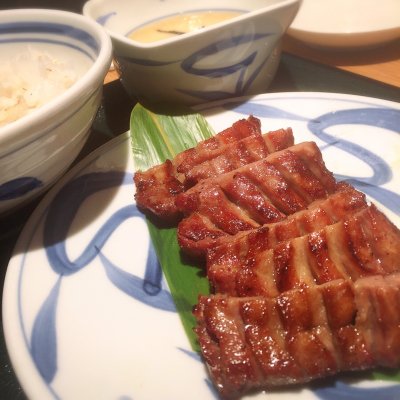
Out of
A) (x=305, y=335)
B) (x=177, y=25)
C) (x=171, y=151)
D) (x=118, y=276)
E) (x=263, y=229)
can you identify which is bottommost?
(x=118, y=276)

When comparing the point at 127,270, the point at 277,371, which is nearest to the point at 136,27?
the point at 127,270

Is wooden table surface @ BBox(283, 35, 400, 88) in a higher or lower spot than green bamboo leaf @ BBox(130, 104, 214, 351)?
higher

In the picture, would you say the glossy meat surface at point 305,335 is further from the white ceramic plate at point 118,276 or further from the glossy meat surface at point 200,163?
the glossy meat surface at point 200,163

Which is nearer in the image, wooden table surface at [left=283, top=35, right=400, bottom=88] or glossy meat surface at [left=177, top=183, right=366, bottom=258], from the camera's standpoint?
glossy meat surface at [left=177, top=183, right=366, bottom=258]

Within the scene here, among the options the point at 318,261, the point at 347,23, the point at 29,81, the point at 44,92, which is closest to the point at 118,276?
the point at 318,261

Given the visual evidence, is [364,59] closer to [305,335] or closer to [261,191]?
[261,191]

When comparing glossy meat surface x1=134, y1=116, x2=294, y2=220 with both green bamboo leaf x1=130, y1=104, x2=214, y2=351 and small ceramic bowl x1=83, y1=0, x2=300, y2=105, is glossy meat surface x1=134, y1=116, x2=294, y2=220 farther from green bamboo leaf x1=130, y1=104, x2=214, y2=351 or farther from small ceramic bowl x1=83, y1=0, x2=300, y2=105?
small ceramic bowl x1=83, y1=0, x2=300, y2=105

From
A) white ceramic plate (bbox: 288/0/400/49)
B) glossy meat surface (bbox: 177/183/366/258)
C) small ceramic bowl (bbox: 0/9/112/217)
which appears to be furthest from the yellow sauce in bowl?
glossy meat surface (bbox: 177/183/366/258)
